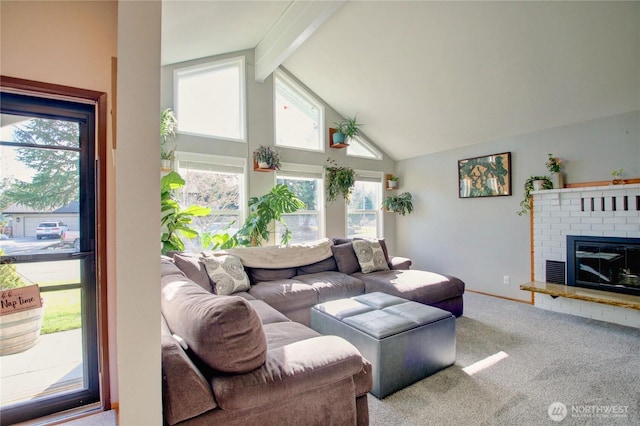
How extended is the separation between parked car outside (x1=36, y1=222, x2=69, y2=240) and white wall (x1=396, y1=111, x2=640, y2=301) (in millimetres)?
4816

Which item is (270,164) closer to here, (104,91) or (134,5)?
(104,91)

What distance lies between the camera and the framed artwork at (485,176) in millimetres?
4281

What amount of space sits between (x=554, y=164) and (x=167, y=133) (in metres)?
4.65

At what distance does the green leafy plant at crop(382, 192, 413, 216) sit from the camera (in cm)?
543

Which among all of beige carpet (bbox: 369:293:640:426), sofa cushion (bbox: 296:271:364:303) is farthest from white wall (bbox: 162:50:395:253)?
beige carpet (bbox: 369:293:640:426)

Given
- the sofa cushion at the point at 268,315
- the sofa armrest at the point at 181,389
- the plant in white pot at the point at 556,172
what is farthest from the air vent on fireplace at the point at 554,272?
the sofa armrest at the point at 181,389

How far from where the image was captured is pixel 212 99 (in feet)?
13.4

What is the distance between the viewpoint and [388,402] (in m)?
1.97

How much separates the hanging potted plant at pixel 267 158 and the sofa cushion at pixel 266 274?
1452 millimetres

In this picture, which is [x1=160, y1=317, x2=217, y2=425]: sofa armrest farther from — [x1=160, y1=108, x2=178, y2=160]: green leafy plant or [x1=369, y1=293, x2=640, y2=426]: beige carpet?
[x1=160, y1=108, x2=178, y2=160]: green leafy plant

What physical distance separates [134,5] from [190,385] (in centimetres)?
129

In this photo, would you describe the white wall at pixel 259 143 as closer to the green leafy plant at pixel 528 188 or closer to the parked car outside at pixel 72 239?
the parked car outside at pixel 72 239

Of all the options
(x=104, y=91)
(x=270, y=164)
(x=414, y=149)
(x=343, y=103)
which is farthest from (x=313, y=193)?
(x=104, y=91)

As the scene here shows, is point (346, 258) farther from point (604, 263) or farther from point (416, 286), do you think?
point (604, 263)
